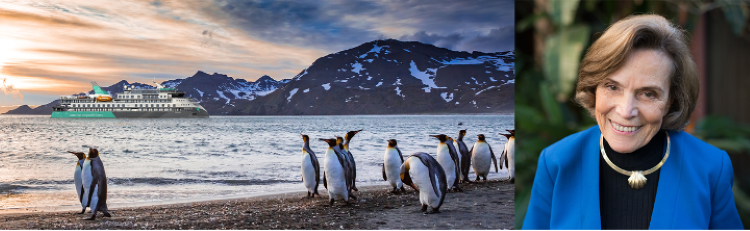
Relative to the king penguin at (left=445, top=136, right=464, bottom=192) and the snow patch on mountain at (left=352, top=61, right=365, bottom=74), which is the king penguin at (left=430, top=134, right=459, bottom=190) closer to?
the king penguin at (left=445, top=136, right=464, bottom=192)

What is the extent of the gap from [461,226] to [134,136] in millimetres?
1520

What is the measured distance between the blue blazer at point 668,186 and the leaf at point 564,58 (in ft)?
0.53

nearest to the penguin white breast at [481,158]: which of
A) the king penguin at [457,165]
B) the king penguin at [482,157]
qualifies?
the king penguin at [482,157]

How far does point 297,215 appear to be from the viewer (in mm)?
1791

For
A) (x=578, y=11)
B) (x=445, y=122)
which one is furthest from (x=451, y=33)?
(x=578, y=11)

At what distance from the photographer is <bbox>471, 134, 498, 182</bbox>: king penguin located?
2.18m

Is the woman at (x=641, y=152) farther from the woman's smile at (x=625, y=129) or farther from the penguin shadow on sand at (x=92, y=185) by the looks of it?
the penguin shadow on sand at (x=92, y=185)

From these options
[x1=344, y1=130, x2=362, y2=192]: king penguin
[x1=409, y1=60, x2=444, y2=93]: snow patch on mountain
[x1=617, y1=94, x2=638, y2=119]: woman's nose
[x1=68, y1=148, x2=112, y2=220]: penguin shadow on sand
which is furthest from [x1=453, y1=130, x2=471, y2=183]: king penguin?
[x1=68, y1=148, x2=112, y2=220]: penguin shadow on sand

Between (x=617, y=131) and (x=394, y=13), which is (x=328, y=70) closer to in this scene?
(x=394, y=13)

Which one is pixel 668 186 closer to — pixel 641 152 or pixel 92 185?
pixel 641 152

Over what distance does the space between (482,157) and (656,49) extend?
1.48 metres

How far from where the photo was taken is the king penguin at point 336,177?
1920 millimetres

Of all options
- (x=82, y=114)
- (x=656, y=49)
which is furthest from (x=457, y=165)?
(x=82, y=114)

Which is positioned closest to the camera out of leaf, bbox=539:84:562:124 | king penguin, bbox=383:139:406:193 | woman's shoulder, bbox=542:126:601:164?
woman's shoulder, bbox=542:126:601:164
